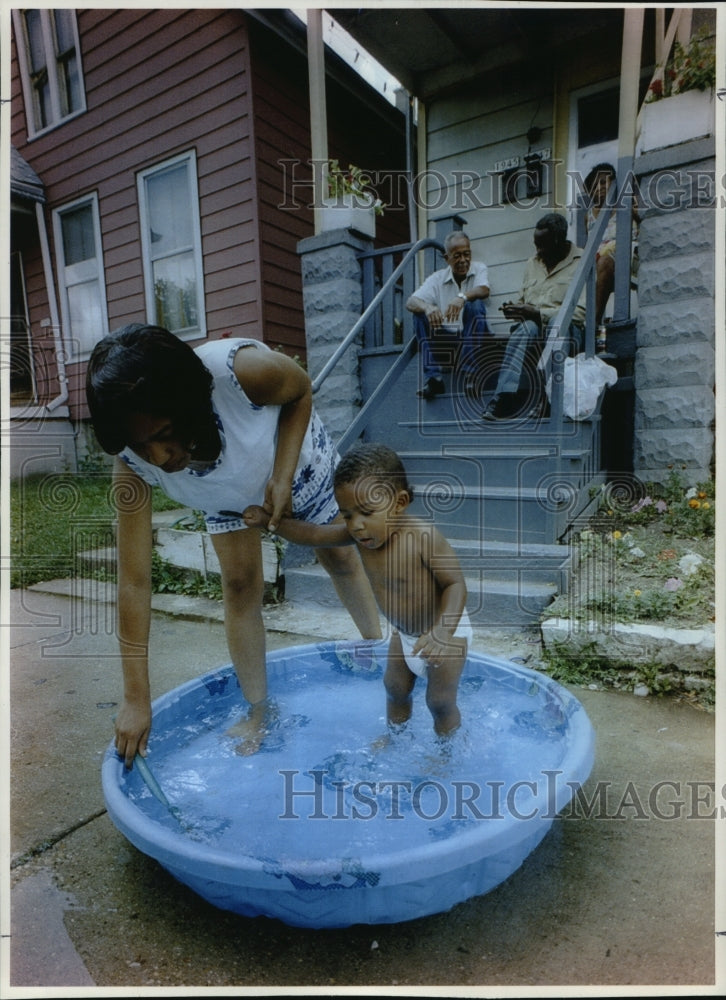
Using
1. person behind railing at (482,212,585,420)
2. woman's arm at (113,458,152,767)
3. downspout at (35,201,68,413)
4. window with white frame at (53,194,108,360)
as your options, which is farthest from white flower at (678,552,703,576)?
window with white frame at (53,194,108,360)

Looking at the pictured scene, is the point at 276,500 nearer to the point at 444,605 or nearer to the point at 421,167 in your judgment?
the point at 444,605

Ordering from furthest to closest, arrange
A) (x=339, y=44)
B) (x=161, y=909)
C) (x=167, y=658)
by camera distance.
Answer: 1. (x=339, y=44)
2. (x=167, y=658)
3. (x=161, y=909)

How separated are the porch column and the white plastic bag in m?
1.40

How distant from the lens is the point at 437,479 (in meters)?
3.21

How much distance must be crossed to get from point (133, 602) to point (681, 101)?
3.32m

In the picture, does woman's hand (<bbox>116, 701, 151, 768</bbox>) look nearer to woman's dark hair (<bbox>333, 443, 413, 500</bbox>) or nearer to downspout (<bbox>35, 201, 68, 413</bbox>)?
woman's dark hair (<bbox>333, 443, 413, 500</bbox>)

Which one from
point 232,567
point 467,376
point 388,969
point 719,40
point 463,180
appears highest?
point 463,180

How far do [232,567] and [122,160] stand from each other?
5.14 metres

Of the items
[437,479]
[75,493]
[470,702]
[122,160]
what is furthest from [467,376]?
[122,160]

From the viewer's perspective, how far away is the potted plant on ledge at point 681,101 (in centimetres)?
259

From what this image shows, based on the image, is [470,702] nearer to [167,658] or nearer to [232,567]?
[232,567]

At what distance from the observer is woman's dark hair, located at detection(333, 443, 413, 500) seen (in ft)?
4.26

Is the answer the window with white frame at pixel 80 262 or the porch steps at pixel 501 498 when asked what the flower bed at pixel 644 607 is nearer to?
the porch steps at pixel 501 498

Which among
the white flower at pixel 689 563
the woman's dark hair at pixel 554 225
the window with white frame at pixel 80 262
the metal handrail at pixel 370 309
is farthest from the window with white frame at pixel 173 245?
the white flower at pixel 689 563
